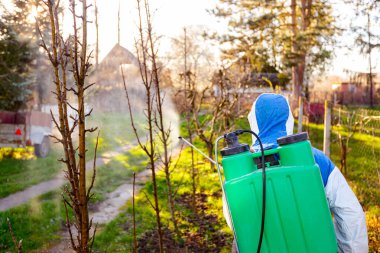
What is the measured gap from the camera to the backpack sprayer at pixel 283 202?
5.94 ft

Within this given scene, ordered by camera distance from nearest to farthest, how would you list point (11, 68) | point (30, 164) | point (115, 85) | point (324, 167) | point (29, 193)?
point (324, 167) < point (29, 193) < point (30, 164) < point (11, 68) < point (115, 85)

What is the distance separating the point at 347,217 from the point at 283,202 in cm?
41

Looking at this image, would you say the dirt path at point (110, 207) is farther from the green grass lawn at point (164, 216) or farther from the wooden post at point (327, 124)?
the wooden post at point (327, 124)

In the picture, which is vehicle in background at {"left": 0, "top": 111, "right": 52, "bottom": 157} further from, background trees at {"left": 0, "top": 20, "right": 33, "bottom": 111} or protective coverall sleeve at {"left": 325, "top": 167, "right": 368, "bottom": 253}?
protective coverall sleeve at {"left": 325, "top": 167, "right": 368, "bottom": 253}

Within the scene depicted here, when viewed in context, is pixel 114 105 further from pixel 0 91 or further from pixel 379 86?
pixel 379 86

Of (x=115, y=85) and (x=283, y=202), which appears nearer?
(x=283, y=202)

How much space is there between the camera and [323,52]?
59.3 feet

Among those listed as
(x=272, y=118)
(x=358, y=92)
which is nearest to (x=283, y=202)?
(x=272, y=118)

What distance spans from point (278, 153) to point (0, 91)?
13.1 metres

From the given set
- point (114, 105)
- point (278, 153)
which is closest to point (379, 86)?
point (114, 105)

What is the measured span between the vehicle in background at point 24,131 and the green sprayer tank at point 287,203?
1241cm

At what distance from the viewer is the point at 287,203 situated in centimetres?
183

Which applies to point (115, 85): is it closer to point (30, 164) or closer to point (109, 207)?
point (30, 164)

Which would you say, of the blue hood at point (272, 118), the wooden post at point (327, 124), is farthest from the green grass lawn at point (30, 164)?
the blue hood at point (272, 118)
